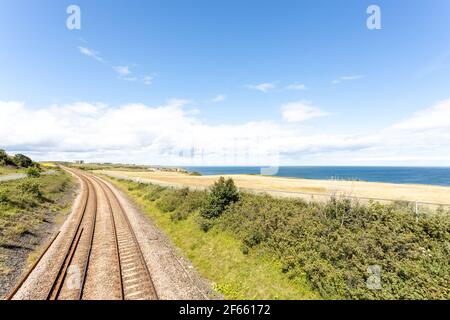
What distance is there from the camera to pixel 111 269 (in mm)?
10742

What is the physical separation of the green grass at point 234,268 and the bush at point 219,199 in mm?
1575

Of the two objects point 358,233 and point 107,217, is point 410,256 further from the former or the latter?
point 107,217

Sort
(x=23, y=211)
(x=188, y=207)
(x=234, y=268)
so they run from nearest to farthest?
(x=234, y=268) < (x=23, y=211) < (x=188, y=207)

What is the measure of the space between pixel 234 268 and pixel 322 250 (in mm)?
4334

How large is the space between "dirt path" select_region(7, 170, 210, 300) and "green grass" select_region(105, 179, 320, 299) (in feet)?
2.73

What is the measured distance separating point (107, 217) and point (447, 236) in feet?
76.4

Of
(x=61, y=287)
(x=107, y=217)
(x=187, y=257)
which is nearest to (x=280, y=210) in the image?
(x=187, y=257)

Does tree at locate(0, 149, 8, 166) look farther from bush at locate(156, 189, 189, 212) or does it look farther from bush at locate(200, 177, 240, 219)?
bush at locate(200, 177, 240, 219)

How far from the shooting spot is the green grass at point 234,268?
9.27 metres

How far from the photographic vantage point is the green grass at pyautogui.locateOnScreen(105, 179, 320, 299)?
9.27 metres

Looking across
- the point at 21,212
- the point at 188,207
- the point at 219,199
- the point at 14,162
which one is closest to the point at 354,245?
the point at 219,199

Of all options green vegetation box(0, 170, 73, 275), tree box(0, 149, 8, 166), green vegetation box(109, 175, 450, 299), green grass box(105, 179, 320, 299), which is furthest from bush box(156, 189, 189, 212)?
tree box(0, 149, 8, 166)

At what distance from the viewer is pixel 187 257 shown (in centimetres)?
1279

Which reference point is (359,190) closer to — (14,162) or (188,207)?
(188,207)
